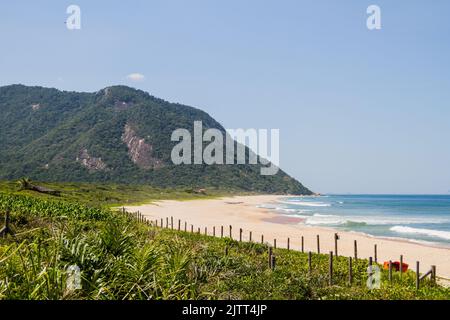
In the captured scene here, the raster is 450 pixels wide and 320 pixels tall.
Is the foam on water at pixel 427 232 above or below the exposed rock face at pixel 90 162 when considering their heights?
below

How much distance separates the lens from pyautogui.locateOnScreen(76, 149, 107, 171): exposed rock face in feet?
582

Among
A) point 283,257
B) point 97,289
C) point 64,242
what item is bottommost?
point 283,257

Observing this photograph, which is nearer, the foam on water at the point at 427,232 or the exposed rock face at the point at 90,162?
the foam on water at the point at 427,232

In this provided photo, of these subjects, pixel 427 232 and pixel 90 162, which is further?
pixel 90 162

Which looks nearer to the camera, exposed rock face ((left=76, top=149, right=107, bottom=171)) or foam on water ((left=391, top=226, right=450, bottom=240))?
foam on water ((left=391, top=226, right=450, bottom=240))

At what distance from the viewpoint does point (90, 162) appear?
590ft

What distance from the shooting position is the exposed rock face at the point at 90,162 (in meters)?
178

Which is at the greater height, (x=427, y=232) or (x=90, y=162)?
(x=90, y=162)

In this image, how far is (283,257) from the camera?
23.8 m

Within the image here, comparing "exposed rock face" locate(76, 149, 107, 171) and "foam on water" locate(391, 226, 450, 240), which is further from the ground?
"exposed rock face" locate(76, 149, 107, 171)

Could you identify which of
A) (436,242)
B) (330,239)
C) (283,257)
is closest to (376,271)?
(283,257)

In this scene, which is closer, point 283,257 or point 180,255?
point 180,255
